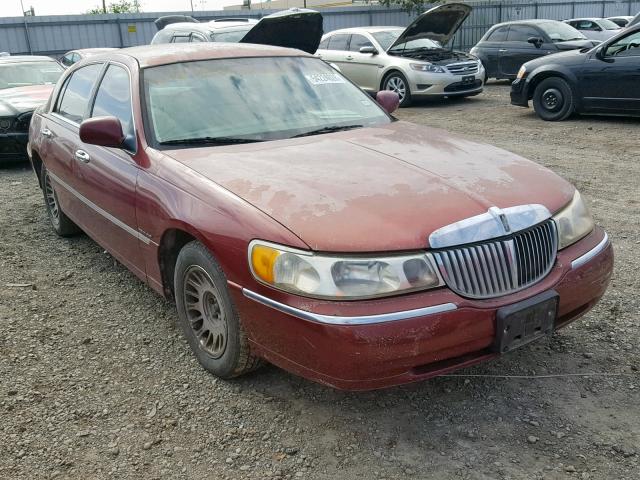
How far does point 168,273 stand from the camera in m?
3.49

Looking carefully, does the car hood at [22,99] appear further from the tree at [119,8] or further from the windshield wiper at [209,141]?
the tree at [119,8]

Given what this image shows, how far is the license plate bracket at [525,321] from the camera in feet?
8.48

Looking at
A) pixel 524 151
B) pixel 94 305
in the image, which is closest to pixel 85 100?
pixel 94 305

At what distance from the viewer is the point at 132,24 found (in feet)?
78.4

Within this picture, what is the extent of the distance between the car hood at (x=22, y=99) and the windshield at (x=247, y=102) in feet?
17.6

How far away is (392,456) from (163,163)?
73.1 inches

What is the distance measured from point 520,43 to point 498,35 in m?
0.81

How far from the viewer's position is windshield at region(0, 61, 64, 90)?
32.7 feet

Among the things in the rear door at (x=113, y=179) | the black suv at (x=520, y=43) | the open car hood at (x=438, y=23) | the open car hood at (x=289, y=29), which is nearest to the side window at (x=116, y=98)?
the rear door at (x=113, y=179)

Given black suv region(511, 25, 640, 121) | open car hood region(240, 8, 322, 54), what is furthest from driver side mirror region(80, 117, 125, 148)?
black suv region(511, 25, 640, 121)

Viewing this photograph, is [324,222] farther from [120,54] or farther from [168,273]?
[120,54]

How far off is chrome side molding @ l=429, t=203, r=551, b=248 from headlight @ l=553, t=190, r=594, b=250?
16cm

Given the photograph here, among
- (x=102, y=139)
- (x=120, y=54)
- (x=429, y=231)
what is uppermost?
(x=120, y=54)

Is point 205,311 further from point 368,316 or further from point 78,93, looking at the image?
point 78,93
